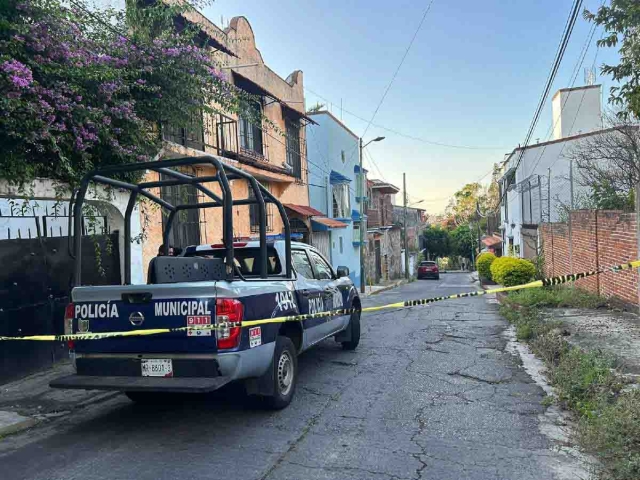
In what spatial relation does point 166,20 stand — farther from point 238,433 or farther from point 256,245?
point 238,433

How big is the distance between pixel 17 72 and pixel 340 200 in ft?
71.0

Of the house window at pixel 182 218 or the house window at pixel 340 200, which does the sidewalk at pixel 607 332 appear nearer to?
the house window at pixel 182 218

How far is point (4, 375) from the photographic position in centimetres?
675

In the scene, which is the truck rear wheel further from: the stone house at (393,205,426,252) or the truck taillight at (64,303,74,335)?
the stone house at (393,205,426,252)

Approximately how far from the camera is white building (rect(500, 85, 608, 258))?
24.5 meters

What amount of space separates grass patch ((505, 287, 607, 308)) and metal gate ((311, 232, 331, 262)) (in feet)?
36.6

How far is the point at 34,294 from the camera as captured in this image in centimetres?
730

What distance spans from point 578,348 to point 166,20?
873 cm

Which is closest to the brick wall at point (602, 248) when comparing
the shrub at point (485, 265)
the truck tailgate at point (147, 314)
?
the shrub at point (485, 265)

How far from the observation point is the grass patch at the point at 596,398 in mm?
3729

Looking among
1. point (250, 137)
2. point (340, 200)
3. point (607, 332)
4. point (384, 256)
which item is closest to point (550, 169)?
point (340, 200)

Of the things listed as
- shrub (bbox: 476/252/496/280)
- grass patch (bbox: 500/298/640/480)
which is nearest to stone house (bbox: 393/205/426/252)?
shrub (bbox: 476/252/496/280)

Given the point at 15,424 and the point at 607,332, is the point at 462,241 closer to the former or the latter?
Answer: the point at 607,332

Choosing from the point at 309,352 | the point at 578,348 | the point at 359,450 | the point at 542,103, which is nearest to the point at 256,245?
the point at 309,352
